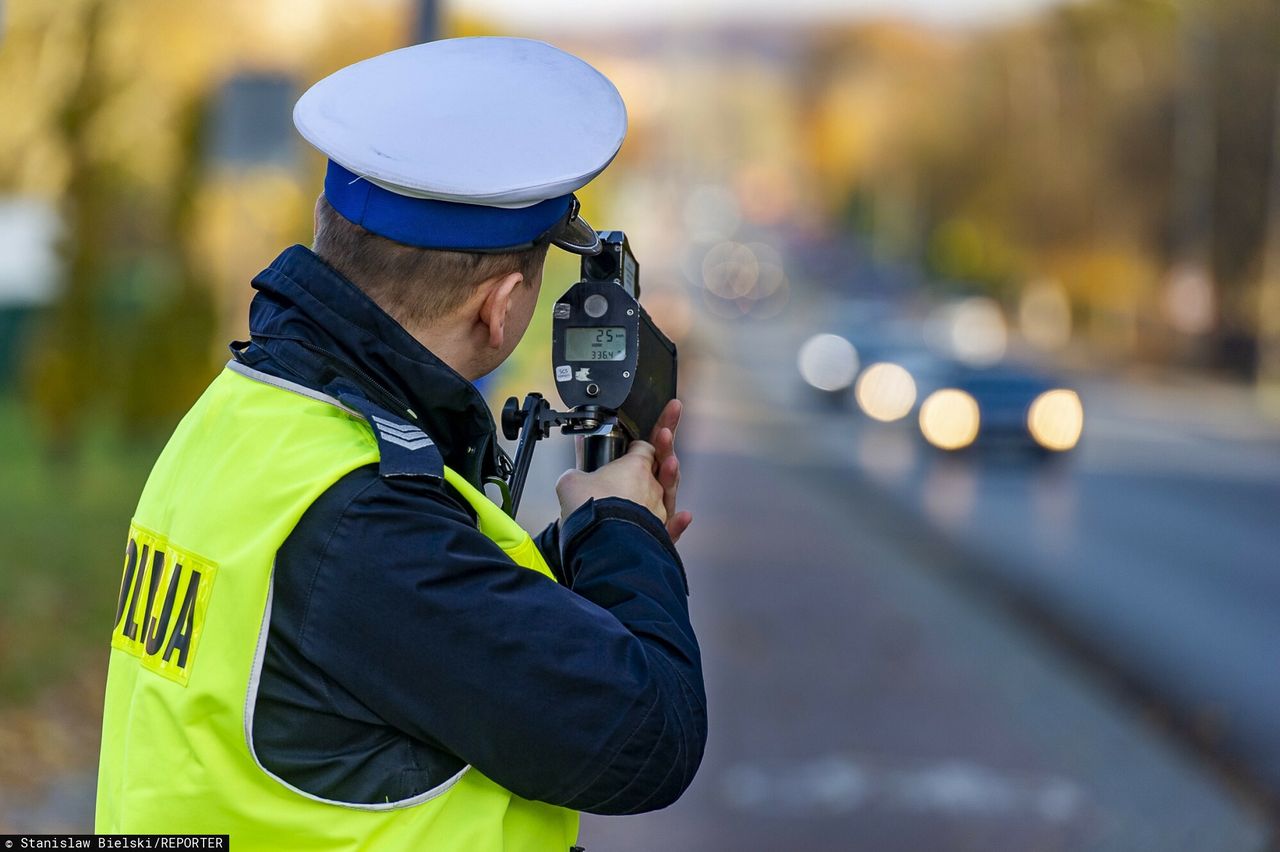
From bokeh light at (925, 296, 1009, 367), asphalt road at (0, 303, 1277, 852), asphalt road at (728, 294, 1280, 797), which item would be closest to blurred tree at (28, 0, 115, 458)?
asphalt road at (0, 303, 1277, 852)

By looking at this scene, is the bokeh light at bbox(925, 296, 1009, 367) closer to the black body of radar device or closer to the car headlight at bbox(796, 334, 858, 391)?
the car headlight at bbox(796, 334, 858, 391)

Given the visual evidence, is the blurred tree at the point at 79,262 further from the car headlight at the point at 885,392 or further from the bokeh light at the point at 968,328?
the bokeh light at the point at 968,328

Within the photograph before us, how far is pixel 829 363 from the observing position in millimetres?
29344

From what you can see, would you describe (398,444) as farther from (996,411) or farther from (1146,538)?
(996,411)

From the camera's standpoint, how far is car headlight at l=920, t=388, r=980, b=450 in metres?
19.7

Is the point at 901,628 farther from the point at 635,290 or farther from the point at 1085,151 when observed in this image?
the point at 1085,151

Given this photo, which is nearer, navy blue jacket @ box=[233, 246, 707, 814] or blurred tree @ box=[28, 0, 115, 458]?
navy blue jacket @ box=[233, 246, 707, 814]

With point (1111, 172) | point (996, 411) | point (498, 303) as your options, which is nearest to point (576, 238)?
point (498, 303)

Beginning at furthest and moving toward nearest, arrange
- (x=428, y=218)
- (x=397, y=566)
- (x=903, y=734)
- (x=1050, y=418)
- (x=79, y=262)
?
(x=1050, y=418) < (x=79, y=262) < (x=903, y=734) < (x=428, y=218) < (x=397, y=566)

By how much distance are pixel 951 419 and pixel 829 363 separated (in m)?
9.30

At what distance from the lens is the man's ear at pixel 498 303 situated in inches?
67.5

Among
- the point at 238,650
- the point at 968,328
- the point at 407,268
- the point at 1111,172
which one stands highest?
the point at 1111,172

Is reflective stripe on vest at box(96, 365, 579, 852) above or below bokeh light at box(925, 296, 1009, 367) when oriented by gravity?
above

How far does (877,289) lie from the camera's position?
237ft
